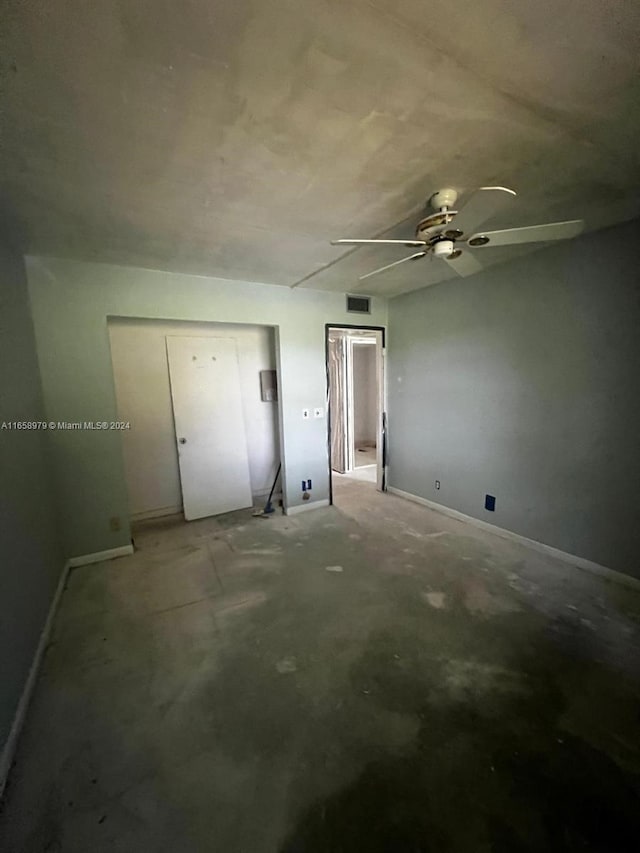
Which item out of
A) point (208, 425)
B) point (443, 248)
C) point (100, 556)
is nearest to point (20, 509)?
point (100, 556)

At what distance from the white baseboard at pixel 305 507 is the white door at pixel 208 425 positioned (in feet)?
1.76

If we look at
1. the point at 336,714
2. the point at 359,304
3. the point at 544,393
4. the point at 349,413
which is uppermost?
the point at 359,304

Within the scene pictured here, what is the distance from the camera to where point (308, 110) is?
1.23m

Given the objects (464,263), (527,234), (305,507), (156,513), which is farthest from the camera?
(305,507)

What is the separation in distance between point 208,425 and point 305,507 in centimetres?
145

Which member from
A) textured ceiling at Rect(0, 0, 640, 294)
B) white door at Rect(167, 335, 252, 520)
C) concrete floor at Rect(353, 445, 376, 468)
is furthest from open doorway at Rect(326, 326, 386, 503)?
textured ceiling at Rect(0, 0, 640, 294)

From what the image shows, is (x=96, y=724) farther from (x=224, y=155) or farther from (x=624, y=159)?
(x=624, y=159)

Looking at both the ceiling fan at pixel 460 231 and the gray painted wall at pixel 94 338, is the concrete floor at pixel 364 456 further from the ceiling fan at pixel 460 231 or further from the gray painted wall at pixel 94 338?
the ceiling fan at pixel 460 231

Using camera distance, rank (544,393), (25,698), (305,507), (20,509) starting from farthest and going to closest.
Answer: (305,507) < (544,393) < (20,509) < (25,698)

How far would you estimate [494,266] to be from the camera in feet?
9.86

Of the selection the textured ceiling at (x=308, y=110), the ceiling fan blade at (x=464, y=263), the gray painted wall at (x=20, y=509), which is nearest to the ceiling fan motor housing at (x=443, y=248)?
the ceiling fan blade at (x=464, y=263)

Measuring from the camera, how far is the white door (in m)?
3.66

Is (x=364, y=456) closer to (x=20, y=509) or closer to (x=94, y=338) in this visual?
(x=94, y=338)

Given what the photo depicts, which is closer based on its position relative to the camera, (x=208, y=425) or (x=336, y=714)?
(x=336, y=714)
